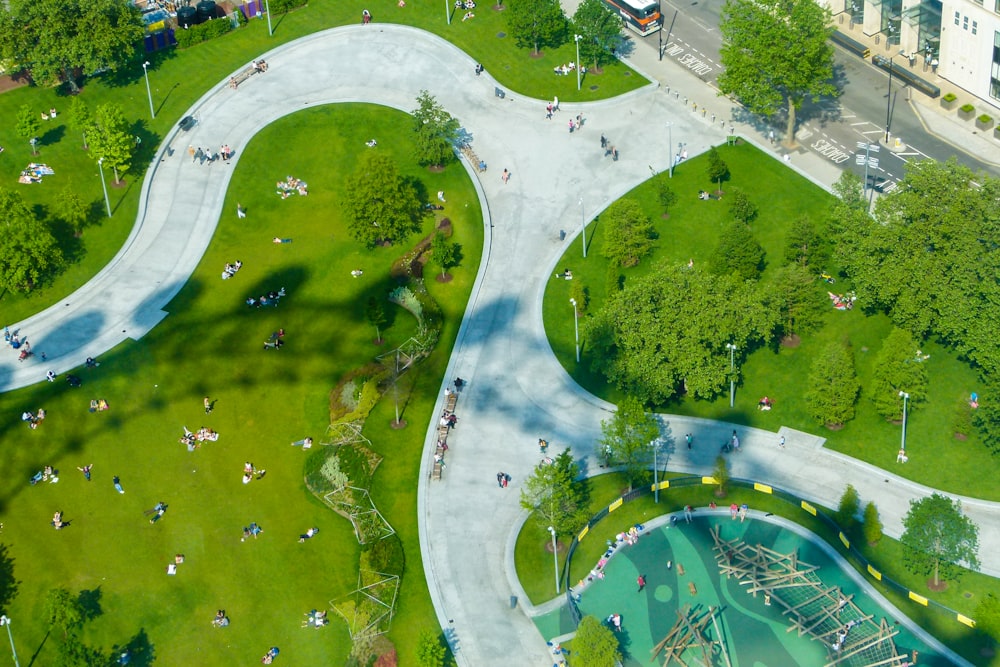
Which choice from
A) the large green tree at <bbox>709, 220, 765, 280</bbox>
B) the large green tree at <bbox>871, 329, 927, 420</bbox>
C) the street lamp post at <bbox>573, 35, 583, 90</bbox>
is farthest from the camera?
the street lamp post at <bbox>573, 35, 583, 90</bbox>

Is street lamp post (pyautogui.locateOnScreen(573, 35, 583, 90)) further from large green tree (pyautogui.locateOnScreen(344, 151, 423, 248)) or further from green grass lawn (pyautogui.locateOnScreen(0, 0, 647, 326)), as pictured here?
large green tree (pyautogui.locateOnScreen(344, 151, 423, 248))

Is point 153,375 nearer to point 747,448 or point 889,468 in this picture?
point 747,448

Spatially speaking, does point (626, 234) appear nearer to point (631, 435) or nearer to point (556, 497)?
Answer: point (631, 435)

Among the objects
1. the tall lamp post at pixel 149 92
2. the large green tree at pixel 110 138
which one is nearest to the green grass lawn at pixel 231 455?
the large green tree at pixel 110 138

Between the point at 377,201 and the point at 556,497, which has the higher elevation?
the point at 377,201

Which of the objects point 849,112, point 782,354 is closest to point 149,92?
point 849,112

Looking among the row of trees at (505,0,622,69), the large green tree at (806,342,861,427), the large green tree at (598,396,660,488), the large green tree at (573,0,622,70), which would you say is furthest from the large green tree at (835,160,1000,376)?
the row of trees at (505,0,622,69)
